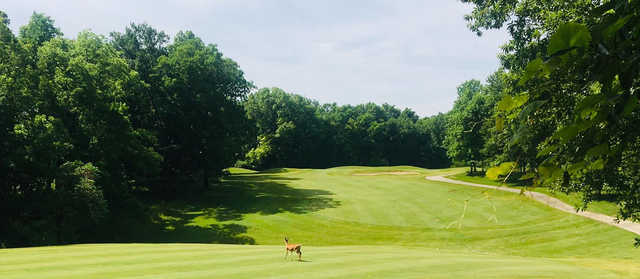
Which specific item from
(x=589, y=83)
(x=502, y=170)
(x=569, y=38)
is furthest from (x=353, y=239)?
(x=569, y=38)

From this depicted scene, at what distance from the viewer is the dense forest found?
1.54 metres

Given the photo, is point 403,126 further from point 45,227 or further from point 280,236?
point 45,227

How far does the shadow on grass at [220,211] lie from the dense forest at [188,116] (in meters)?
1.92

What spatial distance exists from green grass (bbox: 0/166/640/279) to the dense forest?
20.3 inches

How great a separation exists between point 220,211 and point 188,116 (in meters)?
10.9

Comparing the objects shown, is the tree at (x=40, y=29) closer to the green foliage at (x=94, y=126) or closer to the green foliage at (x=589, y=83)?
the green foliage at (x=94, y=126)

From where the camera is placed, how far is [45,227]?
55.4 ft

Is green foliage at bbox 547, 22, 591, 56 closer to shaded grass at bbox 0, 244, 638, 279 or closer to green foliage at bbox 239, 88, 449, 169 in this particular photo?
shaded grass at bbox 0, 244, 638, 279

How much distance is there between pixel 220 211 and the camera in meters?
26.5

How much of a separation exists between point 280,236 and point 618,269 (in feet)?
49.2

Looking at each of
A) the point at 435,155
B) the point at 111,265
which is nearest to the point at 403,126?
the point at 435,155

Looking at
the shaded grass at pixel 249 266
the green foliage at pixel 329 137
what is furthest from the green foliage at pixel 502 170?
the green foliage at pixel 329 137

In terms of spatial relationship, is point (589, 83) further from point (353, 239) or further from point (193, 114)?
point (193, 114)

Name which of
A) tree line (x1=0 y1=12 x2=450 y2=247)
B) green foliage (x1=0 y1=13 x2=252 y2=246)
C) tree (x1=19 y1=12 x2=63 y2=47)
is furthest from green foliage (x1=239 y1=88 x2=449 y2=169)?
tree (x1=19 y1=12 x2=63 y2=47)
